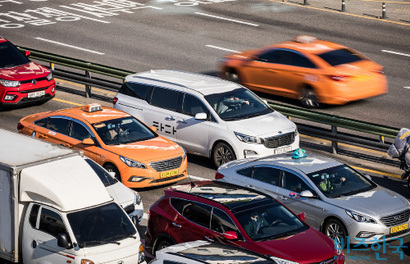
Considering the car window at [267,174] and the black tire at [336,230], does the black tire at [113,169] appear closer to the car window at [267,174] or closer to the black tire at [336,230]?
the car window at [267,174]

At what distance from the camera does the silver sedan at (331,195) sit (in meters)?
15.1

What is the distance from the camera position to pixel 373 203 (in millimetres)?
15453

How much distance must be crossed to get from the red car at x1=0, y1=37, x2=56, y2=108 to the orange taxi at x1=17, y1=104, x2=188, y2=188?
416 cm

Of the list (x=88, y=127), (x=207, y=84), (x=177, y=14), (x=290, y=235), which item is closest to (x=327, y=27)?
(x=177, y=14)

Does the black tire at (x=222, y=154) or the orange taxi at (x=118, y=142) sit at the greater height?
the orange taxi at (x=118, y=142)

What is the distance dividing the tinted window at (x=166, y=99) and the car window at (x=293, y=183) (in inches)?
200

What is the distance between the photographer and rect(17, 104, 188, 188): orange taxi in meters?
18.2

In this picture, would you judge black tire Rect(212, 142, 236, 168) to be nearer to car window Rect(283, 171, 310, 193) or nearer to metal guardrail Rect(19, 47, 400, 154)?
metal guardrail Rect(19, 47, 400, 154)

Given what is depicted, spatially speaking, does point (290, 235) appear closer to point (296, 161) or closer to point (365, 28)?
point (296, 161)

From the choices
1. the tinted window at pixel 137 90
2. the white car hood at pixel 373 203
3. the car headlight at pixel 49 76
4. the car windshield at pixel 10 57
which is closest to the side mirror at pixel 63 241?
the white car hood at pixel 373 203

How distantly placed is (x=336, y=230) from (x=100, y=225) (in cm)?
473

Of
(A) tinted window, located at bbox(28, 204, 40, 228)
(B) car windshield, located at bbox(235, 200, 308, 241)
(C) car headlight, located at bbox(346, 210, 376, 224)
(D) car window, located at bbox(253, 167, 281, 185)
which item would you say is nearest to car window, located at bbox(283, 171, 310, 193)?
(D) car window, located at bbox(253, 167, 281, 185)

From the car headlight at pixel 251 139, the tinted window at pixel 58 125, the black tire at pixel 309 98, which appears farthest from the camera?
the black tire at pixel 309 98

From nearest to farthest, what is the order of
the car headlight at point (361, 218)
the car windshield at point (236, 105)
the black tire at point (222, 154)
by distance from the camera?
the car headlight at point (361, 218)
the black tire at point (222, 154)
the car windshield at point (236, 105)
